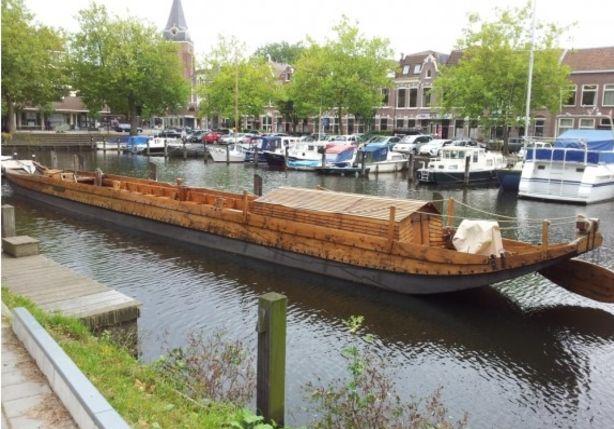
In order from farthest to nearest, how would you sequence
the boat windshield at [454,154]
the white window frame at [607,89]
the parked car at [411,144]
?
the white window frame at [607,89] < the parked car at [411,144] < the boat windshield at [454,154]

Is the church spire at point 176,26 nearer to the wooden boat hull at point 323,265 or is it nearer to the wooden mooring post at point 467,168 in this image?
the wooden mooring post at point 467,168

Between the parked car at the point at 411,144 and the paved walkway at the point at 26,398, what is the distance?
40.5 m

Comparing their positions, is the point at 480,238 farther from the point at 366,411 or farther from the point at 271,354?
the point at 271,354

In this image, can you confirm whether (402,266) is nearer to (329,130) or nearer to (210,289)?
(210,289)

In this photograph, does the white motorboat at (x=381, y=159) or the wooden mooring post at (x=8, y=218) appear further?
the white motorboat at (x=381, y=159)

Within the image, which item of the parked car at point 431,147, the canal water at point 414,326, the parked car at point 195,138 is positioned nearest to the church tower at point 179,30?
the parked car at point 195,138

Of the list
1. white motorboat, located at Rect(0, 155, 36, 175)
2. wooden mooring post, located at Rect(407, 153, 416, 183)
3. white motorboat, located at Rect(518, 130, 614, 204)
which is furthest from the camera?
wooden mooring post, located at Rect(407, 153, 416, 183)

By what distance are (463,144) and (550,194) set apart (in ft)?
53.1

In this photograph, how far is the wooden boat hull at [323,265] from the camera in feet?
37.2

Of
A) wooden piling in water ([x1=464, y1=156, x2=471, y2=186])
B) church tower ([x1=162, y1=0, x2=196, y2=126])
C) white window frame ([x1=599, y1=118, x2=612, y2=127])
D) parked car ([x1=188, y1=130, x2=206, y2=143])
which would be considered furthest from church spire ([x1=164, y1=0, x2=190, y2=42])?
wooden piling in water ([x1=464, y1=156, x2=471, y2=186])

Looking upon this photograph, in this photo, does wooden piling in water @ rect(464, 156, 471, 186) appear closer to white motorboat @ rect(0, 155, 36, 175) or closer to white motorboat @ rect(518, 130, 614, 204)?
white motorboat @ rect(518, 130, 614, 204)

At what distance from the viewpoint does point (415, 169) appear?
36.4m

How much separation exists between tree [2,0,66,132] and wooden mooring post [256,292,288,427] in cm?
5007

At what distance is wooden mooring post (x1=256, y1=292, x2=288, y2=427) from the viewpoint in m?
5.66
